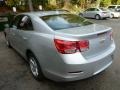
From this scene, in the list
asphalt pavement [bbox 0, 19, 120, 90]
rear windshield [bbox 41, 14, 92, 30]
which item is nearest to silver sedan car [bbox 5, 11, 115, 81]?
rear windshield [bbox 41, 14, 92, 30]

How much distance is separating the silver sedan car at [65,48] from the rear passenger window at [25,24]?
2.0 inches

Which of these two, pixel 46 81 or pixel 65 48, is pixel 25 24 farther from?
pixel 65 48

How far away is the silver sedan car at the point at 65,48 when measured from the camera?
341 centimetres

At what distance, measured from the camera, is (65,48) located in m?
3.39

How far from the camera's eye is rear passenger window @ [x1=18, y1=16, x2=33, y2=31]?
455cm

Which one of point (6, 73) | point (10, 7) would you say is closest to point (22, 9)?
point (10, 7)

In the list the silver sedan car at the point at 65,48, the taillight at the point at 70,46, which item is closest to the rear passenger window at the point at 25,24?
the silver sedan car at the point at 65,48

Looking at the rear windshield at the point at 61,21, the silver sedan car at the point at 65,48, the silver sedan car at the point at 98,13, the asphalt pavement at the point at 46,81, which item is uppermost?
the rear windshield at the point at 61,21

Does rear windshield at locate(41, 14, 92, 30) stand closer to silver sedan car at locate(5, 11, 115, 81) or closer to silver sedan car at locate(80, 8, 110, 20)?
silver sedan car at locate(5, 11, 115, 81)

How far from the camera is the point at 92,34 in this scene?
3.57 meters

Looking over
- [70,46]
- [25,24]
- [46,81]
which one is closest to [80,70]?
[70,46]

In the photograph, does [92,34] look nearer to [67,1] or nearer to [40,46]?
[40,46]

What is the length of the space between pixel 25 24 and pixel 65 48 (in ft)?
6.10

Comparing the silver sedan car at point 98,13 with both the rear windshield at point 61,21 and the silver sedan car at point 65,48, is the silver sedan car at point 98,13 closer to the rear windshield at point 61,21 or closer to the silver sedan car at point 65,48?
the rear windshield at point 61,21
